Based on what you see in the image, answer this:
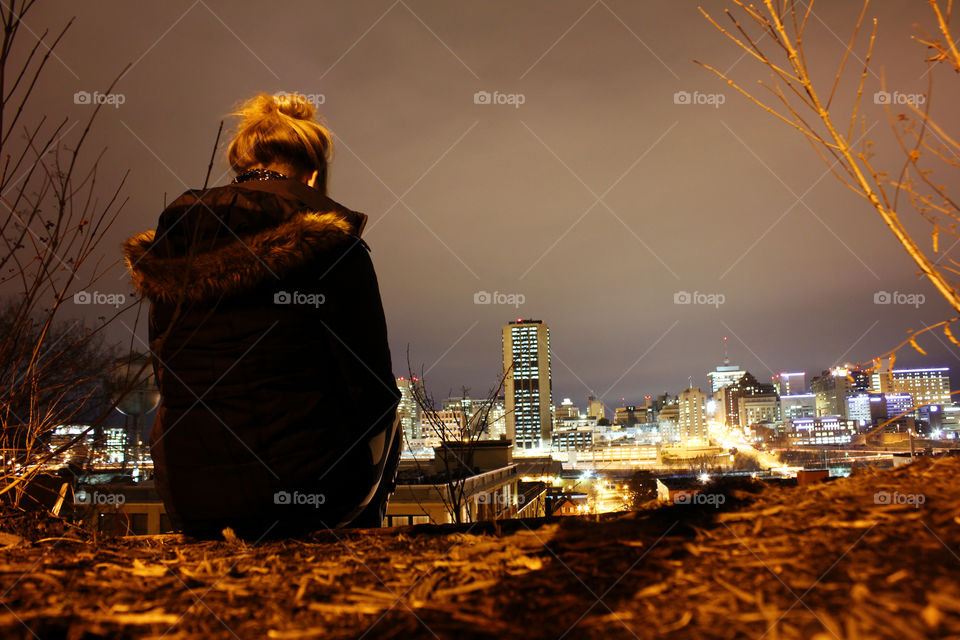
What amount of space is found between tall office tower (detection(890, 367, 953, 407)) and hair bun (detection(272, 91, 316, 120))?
2.42m

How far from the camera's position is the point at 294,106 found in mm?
2328

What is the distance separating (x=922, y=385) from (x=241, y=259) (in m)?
2.58

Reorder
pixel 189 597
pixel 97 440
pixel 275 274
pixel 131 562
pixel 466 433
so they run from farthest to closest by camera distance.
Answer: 1. pixel 466 433
2. pixel 97 440
3. pixel 275 274
4. pixel 131 562
5. pixel 189 597

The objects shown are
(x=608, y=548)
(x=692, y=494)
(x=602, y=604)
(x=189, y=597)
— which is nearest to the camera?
(x=602, y=604)

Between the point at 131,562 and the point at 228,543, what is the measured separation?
37 cm

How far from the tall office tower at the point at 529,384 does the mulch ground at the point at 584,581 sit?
1347 cm

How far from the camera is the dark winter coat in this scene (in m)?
1.71

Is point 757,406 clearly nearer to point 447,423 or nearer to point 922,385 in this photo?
point 447,423

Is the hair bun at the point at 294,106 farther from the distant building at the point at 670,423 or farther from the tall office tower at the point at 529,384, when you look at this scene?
the distant building at the point at 670,423

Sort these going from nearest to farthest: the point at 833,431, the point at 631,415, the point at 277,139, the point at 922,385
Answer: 1. the point at 922,385
2. the point at 277,139
3. the point at 833,431
4. the point at 631,415

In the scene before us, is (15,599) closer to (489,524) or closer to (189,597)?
(189,597)

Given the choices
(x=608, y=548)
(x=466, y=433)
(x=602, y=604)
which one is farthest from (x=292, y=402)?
(x=466, y=433)

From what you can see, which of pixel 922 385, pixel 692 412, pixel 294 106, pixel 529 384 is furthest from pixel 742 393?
pixel 294 106

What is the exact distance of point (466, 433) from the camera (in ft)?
25.2
